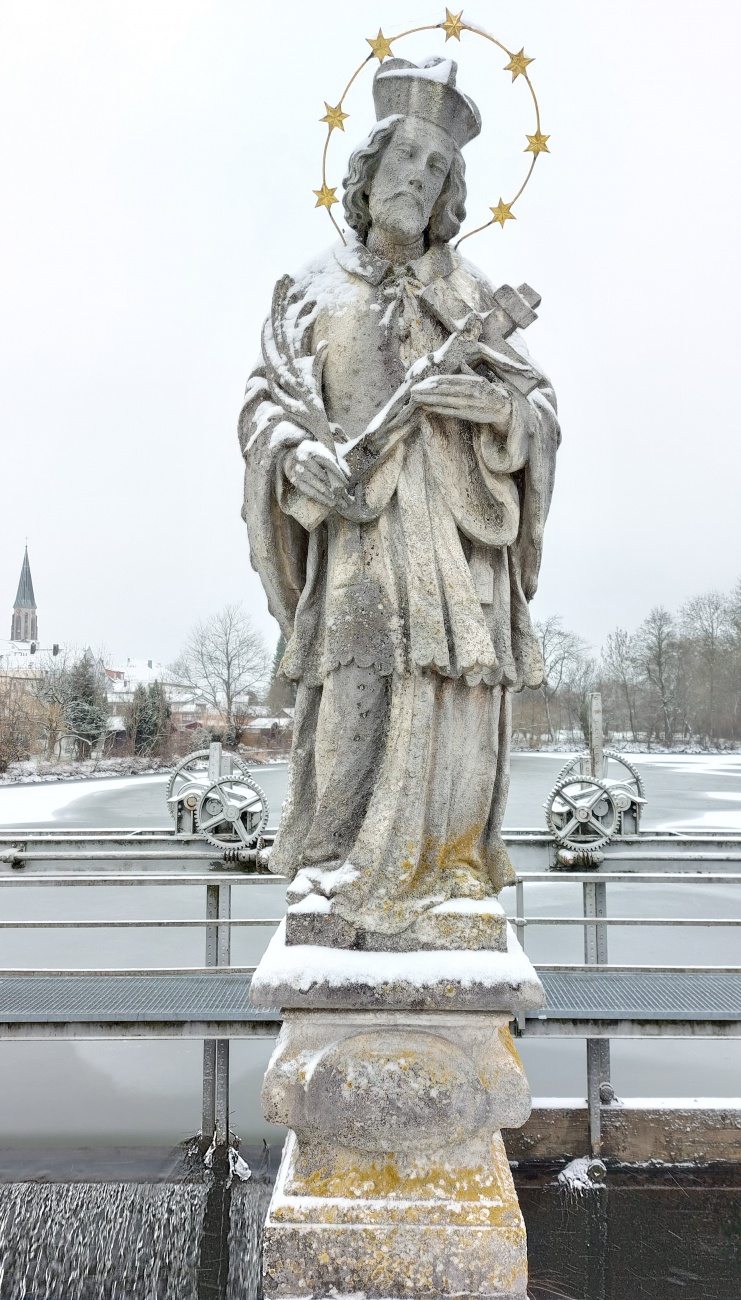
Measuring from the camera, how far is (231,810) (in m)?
10.5

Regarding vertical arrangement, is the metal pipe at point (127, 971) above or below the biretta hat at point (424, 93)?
below

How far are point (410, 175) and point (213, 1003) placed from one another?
13.7 feet

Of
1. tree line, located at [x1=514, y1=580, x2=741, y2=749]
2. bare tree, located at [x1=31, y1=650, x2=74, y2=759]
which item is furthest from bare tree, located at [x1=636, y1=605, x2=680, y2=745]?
bare tree, located at [x1=31, y1=650, x2=74, y2=759]

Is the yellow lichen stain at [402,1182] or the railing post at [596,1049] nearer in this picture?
the yellow lichen stain at [402,1182]

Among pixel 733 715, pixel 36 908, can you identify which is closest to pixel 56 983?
pixel 36 908

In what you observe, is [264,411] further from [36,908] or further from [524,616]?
[36,908]

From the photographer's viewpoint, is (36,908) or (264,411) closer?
(264,411)

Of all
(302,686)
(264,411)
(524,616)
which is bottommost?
(302,686)

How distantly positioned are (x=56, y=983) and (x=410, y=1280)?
366 centimetres

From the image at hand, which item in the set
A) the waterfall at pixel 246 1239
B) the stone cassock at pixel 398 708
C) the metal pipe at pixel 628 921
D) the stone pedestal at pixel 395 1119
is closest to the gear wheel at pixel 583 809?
the metal pipe at pixel 628 921

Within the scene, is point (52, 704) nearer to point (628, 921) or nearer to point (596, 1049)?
point (596, 1049)

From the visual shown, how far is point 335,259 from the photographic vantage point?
3082 mm

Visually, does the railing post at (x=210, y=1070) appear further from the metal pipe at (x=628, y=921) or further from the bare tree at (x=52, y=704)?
the bare tree at (x=52, y=704)

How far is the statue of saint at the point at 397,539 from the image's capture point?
264 cm
